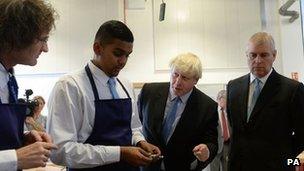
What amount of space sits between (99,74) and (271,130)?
1.13m

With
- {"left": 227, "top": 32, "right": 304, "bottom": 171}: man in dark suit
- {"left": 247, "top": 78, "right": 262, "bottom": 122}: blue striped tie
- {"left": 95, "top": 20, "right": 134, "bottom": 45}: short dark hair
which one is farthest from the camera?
{"left": 247, "top": 78, "right": 262, "bottom": 122}: blue striped tie

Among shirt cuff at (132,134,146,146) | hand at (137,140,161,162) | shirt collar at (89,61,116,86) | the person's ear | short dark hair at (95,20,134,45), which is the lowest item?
hand at (137,140,161,162)

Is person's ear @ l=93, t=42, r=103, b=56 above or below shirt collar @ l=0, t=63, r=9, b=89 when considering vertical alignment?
above

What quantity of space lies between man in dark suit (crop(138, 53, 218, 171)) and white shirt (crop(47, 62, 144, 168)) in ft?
1.77

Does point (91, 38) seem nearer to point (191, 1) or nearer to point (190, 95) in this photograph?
point (191, 1)

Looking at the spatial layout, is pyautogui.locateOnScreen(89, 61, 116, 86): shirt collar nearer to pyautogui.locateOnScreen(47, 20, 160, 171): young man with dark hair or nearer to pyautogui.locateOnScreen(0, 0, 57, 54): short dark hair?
pyautogui.locateOnScreen(47, 20, 160, 171): young man with dark hair

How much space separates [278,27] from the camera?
16.8 feet

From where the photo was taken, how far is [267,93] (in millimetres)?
2188

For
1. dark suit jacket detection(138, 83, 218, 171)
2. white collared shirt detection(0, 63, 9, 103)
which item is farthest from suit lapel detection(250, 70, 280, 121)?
white collared shirt detection(0, 63, 9, 103)

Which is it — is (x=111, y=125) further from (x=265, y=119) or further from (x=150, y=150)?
(x=265, y=119)

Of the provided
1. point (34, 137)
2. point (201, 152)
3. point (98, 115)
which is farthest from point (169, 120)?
point (34, 137)

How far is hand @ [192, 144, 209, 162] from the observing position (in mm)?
1848

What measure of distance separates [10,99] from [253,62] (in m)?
1.56

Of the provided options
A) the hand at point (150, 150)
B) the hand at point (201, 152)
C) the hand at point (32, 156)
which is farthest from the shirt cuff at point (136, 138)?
the hand at point (32, 156)
